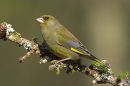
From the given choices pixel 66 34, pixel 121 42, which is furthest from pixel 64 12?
pixel 66 34

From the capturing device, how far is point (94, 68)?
460 cm

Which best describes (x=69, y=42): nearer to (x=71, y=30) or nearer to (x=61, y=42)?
(x=61, y=42)

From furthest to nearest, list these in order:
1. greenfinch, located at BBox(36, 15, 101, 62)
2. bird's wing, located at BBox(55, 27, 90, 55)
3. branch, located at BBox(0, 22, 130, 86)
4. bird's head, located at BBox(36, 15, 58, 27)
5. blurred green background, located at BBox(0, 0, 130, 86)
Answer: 1. blurred green background, located at BBox(0, 0, 130, 86)
2. bird's head, located at BBox(36, 15, 58, 27)
3. bird's wing, located at BBox(55, 27, 90, 55)
4. greenfinch, located at BBox(36, 15, 101, 62)
5. branch, located at BBox(0, 22, 130, 86)

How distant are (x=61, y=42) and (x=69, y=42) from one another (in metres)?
0.14

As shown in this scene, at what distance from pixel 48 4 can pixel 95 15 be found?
191 centimetres

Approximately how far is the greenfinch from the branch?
340mm

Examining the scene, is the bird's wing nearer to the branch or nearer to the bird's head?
the bird's head

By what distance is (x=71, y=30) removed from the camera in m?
11.3

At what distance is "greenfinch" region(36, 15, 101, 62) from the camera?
5.41 m

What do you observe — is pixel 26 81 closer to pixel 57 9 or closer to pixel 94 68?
pixel 57 9

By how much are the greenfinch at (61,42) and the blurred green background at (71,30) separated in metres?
4.24

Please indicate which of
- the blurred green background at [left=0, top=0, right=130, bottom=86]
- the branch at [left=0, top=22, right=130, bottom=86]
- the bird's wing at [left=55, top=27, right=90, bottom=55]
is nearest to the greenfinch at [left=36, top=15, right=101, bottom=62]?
the bird's wing at [left=55, top=27, right=90, bottom=55]

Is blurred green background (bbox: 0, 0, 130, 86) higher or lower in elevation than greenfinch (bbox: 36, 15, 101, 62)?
higher

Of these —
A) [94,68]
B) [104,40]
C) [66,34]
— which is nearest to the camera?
[94,68]
